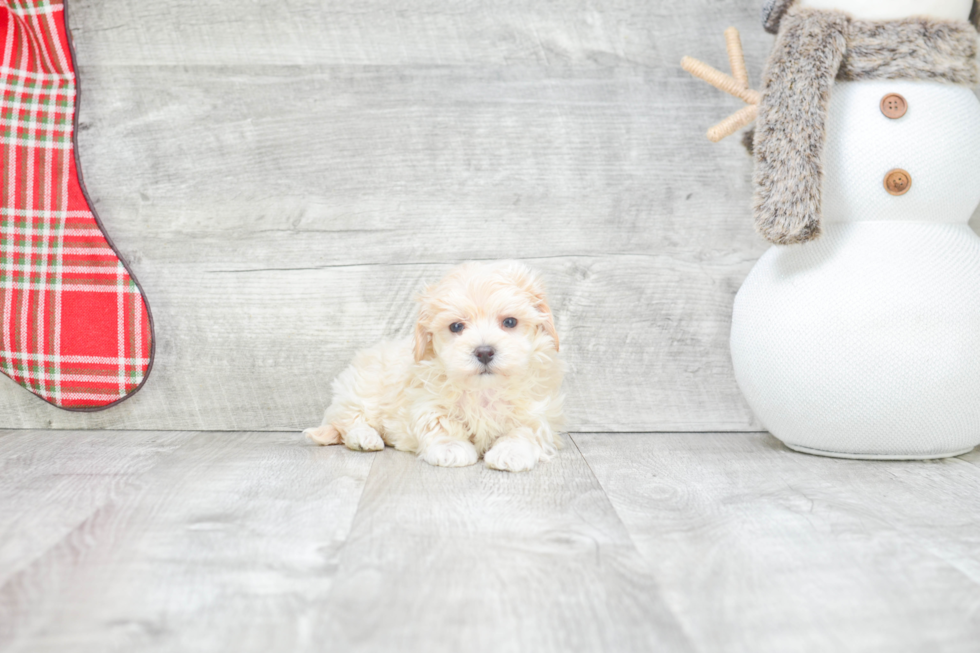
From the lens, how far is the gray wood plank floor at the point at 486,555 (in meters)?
0.71

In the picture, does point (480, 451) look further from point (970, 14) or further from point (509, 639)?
point (970, 14)

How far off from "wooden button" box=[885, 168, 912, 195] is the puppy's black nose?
0.71 m

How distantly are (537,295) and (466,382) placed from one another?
20cm

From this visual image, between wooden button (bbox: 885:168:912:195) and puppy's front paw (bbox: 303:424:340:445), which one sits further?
puppy's front paw (bbox: 303:424:340:445)

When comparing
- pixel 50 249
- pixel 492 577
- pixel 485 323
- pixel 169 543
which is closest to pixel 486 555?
pixel 492 577

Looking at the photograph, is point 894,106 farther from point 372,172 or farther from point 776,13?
point 372,172

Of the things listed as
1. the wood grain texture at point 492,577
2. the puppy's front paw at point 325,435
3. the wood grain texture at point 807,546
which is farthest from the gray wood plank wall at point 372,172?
the wood grain texture at point 492,577

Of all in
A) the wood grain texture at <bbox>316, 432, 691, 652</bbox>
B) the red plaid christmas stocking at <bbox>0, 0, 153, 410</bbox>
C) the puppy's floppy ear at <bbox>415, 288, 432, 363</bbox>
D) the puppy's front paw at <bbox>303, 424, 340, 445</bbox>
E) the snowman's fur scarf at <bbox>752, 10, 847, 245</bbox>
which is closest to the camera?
the wood grain texture at <bbox>316, 432, 691, 652</bbox>

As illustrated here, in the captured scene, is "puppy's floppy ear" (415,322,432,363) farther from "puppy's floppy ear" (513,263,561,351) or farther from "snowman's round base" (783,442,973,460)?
"snowman's round base" (783,442,973,460)

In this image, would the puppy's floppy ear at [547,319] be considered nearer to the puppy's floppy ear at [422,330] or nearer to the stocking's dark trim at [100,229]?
the puppy's floppy ear at [422,330]

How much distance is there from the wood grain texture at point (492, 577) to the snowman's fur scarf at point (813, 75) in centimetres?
56

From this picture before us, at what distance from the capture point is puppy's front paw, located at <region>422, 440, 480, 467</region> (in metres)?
1.34

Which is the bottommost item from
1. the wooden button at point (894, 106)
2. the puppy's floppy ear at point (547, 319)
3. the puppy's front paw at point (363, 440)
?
the puppy's front paw at point (363, 440)

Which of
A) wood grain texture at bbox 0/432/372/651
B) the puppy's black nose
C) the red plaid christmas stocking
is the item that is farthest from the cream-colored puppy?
the red plaid christmas stocking
